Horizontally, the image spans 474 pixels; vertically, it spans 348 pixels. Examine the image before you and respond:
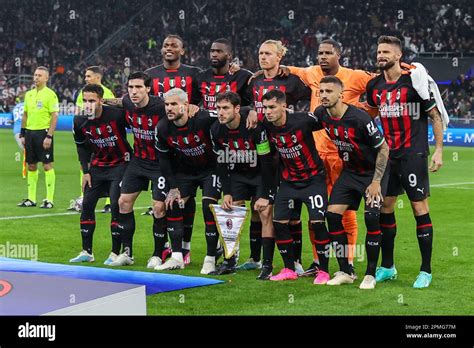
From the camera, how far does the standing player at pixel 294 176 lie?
8.17 meters

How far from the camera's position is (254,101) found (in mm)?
9070

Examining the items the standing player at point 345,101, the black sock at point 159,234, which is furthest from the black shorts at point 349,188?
the black sock at point 159,234

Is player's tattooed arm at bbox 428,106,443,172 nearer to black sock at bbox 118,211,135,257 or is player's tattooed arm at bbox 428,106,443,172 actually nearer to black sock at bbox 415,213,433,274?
black sock at bbox 415,213,433,274

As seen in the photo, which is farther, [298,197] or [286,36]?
[286,36]

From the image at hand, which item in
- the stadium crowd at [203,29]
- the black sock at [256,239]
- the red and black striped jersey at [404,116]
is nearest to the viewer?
the red and black striped jersey at [404,116]

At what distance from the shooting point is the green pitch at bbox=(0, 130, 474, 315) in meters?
7.05

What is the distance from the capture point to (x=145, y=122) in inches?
360

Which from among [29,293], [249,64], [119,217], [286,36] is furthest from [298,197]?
[286,36]

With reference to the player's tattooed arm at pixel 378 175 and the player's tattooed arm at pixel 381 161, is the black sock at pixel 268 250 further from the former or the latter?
the player's tattooed arm at pixel 381 161

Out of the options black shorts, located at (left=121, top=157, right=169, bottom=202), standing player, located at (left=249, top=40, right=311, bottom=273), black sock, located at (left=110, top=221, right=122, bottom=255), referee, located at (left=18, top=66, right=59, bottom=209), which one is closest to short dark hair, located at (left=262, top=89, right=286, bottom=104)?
standing player, located at (left=249, top=40, right=311, bottom=273)

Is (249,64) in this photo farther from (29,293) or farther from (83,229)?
(29,293)

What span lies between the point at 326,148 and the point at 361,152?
30.0 inches

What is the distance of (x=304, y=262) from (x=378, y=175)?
2.01 metres

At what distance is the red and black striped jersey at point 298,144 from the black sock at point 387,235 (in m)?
0.71
